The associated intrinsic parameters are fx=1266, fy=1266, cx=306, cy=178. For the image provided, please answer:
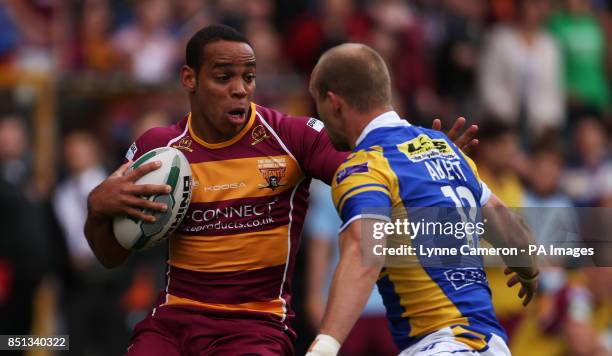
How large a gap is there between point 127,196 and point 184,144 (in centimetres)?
55

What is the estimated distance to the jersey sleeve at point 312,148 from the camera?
22.5 feet

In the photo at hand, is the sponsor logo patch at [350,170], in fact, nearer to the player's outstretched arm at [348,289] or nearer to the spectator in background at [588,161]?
the player's outstretched arm at [348,289]

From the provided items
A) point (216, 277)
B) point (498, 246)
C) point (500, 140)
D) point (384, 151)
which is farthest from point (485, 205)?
point (500, 140)

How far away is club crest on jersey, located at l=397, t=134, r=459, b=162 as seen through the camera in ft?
20.4

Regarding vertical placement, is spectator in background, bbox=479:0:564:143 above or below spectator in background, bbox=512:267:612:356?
above

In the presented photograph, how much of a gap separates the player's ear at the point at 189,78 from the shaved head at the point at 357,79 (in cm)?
100

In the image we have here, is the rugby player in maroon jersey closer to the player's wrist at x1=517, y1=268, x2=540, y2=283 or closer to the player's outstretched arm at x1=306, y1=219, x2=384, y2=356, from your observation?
the player's wrist at x1=517, y1=268, x2=540, y2=283

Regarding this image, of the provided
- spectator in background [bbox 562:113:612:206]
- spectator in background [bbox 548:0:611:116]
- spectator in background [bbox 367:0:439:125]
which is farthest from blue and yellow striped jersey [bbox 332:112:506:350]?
spectator in background [bbox 548:0:611:116]

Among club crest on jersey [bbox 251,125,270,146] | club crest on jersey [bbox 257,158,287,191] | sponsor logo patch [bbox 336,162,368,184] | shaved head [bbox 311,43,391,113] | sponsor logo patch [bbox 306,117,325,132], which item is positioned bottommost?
club crest on jersey [bbox 257,158,287,191]

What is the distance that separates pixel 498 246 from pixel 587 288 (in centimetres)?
410

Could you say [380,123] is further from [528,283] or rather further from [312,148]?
[528,283]

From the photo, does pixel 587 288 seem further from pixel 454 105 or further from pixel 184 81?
pixel 184 81

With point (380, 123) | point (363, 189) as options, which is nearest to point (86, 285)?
point (380, 123)

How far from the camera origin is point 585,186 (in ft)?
44.3
